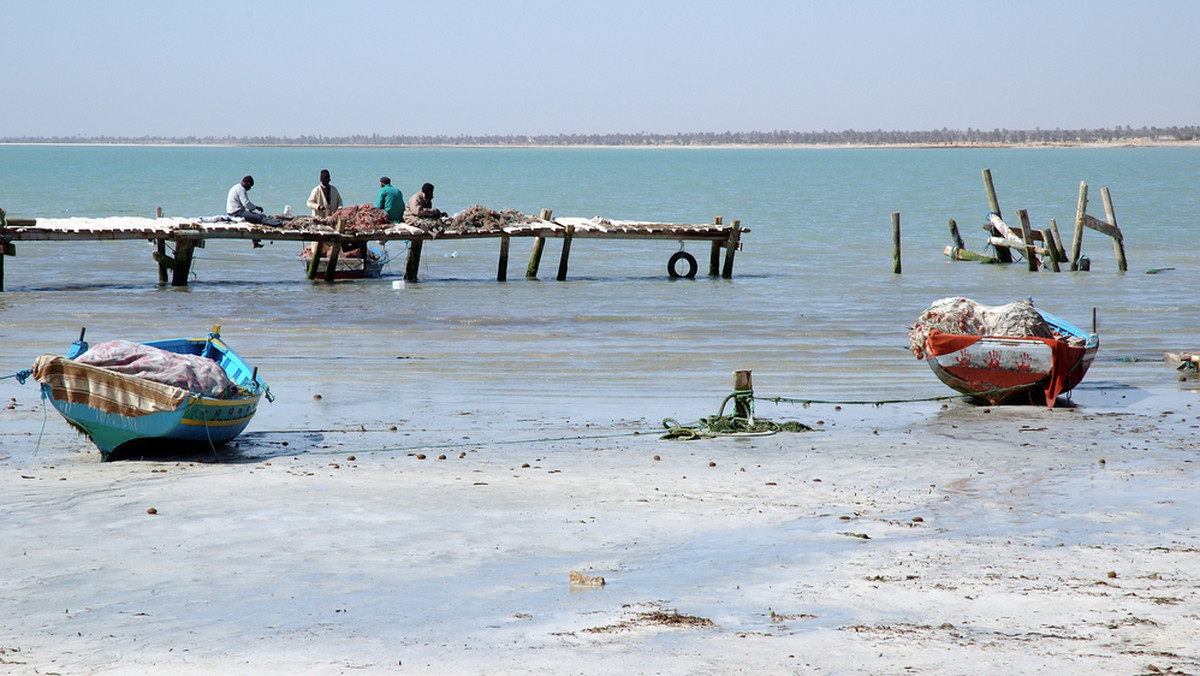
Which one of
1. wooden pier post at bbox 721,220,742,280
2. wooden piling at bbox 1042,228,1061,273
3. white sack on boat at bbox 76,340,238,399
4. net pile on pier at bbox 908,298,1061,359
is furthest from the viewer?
wooden piling at bbox 1042,228,1061,273

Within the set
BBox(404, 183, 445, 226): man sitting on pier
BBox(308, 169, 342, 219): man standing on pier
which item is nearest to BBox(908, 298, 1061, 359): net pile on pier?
BBox(404, 183, 445, 226): man sitting on pier

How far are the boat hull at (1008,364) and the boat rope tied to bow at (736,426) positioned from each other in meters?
2.54

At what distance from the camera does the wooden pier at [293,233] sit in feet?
80.4

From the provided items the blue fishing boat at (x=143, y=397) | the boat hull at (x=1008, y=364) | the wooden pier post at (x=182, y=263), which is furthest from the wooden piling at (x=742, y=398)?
the wooden pier post at (x=182, y=263)

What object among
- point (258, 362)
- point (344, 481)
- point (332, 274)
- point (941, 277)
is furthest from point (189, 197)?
point (344, 481)

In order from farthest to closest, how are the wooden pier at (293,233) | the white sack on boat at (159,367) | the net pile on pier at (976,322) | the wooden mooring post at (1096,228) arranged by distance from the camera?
the wooden mooring post at (1096,228) → the wooden pier at (293,233) → the net pile on pier at (976,322) → the white sack on boat at (159,367)

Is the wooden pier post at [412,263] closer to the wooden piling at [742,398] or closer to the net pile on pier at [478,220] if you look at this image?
the net pile on pier at [478,220]

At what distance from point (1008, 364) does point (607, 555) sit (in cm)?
758

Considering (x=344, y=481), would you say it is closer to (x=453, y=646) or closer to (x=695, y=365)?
(x=453, y=646)

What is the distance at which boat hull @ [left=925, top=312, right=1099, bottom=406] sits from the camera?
13.5 metres

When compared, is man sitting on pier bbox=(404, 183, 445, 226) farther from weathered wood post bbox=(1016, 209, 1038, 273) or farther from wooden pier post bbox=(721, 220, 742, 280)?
weathered wood post bbox=(1016, 209, 1038, 273)

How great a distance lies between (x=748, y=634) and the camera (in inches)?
243

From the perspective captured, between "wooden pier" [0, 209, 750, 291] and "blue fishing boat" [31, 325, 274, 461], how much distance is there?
47.3ft

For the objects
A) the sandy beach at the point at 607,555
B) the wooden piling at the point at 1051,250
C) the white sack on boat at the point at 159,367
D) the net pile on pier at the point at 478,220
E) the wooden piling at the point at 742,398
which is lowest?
the sandy beach at the point at 607,555
